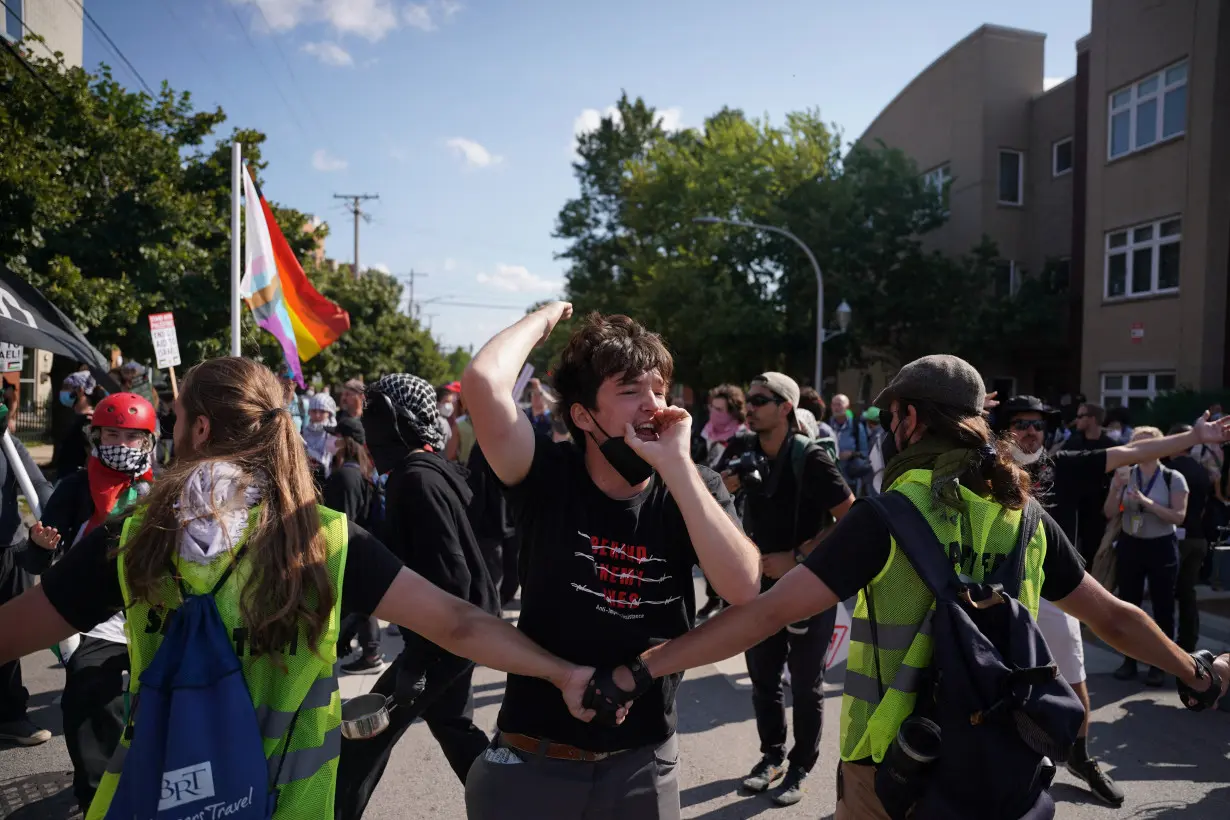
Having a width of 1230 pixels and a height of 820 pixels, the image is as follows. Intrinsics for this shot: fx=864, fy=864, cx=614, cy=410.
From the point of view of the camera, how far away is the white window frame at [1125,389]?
17.6 m

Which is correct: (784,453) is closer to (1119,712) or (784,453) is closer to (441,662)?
(441,662)

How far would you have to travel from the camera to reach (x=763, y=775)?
430 centimetres

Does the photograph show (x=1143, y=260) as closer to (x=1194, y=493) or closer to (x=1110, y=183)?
(x=1110, y=183)

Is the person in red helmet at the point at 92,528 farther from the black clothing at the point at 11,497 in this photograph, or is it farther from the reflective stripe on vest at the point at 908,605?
the reflective stripe on vest at the point at 908,605

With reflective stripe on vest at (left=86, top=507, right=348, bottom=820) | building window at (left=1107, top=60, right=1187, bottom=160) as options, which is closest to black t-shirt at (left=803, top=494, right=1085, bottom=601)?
reflective stripe on vest at (left=86, top=507, right=348, bottom=820)

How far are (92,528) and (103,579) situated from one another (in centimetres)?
244

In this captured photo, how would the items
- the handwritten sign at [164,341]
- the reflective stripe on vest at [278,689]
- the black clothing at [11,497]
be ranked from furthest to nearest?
the handwritten sign at [164,341] → the black clothing at [11,497] → the reflective stripe on vest at [278,689]

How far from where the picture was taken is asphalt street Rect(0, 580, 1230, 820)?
4105 mm

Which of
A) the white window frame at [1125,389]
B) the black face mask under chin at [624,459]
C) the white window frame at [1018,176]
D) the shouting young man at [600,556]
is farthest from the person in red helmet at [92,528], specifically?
the white window frame at [1018,176]

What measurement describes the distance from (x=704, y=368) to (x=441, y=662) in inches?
1032

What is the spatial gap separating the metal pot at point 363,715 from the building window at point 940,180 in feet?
84.8

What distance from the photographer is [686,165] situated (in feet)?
102

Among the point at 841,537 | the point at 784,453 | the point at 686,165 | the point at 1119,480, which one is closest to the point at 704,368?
the point at 686,165

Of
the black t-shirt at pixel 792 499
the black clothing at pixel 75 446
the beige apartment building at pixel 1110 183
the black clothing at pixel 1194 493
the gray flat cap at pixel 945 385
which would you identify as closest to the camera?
the gray flat cap at pixel 945 385
